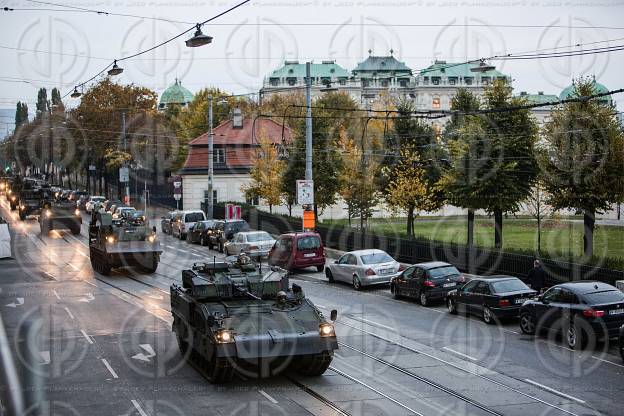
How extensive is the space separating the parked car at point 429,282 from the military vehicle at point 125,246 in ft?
38.2

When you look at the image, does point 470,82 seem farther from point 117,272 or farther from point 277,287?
point 277,287

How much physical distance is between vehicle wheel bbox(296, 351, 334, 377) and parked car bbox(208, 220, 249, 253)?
26.3 meters

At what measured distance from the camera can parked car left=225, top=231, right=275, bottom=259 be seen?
37.2 m

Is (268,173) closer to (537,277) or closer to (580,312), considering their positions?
(537,277)

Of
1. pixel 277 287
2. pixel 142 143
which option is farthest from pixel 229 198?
pixel 277 287

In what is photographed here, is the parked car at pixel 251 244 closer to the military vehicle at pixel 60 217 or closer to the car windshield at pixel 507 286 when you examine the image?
the car windshield at pixel 507 286

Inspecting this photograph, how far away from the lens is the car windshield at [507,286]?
2136cm

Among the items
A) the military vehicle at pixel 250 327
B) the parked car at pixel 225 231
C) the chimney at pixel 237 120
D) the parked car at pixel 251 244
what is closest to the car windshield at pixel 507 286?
the military vehicle at pixel 250 327

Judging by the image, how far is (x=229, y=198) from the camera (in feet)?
227

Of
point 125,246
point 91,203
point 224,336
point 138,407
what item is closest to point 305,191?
point 125,246

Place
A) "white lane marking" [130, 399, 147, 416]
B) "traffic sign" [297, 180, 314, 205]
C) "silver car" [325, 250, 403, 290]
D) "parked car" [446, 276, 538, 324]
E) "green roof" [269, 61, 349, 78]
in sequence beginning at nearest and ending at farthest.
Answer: "white lane marking" [130, 399, 147, 416]
"parked car" [446, 276, 538, 324]
"silver car" [325, 250, 403, 290]
"traffic sign" [297, 180, 314, 205]
"green roof" [269, 61, 349, 78]

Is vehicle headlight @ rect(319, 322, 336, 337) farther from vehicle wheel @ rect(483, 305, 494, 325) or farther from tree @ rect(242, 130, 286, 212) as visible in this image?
tree @ rect(242, 130, 286, 212)

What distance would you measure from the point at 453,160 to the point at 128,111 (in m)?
48.9

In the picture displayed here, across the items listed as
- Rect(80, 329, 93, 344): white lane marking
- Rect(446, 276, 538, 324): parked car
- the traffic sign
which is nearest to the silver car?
Rect(446, 276, 538, 324): parked car
